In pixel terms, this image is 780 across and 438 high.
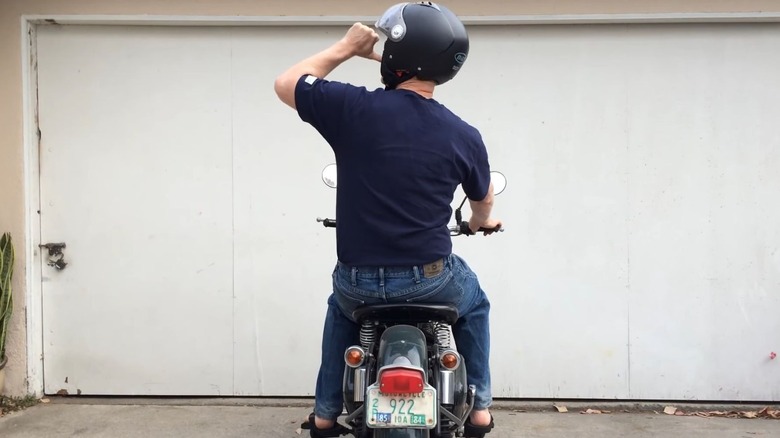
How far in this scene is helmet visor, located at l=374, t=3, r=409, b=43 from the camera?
2189 millimetres

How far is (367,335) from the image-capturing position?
2.45m

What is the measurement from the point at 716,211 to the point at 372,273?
2.79m

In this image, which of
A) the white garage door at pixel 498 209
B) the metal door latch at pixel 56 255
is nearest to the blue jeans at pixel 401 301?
the white garage door at pixel 498 209

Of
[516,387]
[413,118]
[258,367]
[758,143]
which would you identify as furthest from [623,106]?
[258,367]

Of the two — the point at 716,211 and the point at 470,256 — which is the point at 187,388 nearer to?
the point at 470,256

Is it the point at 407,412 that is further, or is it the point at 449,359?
the point at 449,359

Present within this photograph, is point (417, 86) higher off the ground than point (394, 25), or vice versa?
point (394, 25)

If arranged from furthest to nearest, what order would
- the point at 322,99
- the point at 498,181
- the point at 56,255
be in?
the point at 56,255 < the point at 498,181 < the point at 322,99

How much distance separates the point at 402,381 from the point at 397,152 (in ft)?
2.39

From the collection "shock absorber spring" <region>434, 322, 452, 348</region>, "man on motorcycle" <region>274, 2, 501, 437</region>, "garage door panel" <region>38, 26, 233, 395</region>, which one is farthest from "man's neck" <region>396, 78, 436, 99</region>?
"garage door panel" <region>38, 26, 233, 395</region>

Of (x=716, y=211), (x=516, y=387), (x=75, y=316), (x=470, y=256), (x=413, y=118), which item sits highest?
(x=413, y=118)

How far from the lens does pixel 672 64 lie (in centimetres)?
416

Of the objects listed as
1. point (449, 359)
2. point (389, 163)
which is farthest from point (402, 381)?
point (389, 163)

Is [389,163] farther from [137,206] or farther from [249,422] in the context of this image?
[137,206]
